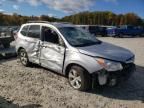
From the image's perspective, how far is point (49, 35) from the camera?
25.4 feet

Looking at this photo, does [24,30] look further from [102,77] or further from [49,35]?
[102,77]

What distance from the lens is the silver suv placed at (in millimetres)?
6061

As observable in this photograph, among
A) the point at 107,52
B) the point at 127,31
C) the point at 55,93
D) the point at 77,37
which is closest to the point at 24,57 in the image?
the point at 77,37

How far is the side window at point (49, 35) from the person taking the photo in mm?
7352

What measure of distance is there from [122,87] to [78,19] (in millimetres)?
87978

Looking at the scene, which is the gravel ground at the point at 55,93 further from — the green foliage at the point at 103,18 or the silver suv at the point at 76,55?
the green foliage at the point at 103,18

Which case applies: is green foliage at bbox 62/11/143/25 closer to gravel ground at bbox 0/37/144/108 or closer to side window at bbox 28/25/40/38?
side window at bbox 28/25/40/38

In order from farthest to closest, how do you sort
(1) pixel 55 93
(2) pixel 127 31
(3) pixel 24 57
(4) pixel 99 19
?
1. (4) pixel 99 19
2. (2) pixel 127 31
3. (3) pixel 24 57
4. (1) pixel 55 93

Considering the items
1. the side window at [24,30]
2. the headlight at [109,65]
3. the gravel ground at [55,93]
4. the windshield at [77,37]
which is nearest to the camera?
the gravel ground at [55,93]

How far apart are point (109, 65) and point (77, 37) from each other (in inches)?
69.4

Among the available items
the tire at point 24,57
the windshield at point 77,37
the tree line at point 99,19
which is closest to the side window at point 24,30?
the tire at point 24,57

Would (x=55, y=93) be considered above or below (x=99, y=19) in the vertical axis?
below

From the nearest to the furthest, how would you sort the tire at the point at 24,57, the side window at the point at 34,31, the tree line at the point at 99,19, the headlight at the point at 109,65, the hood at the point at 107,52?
1. the headlight at the point at 109,65
2. the hood at the point at 107,52
3. the side window at the point at 34,31
4. the tire at the point at 24,57
5. the tree line at the point at 99,19

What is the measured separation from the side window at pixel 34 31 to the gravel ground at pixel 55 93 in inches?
51.0
